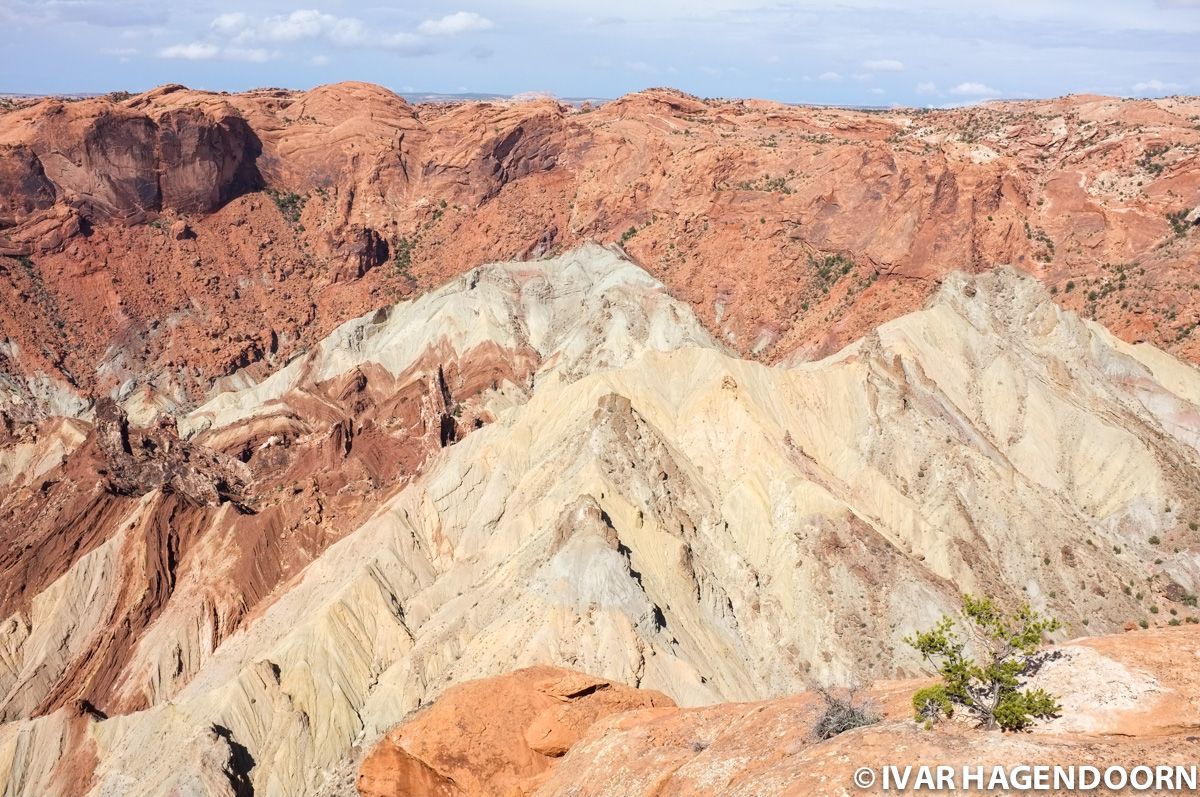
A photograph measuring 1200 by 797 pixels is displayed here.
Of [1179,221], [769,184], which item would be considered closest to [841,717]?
[1179,221]

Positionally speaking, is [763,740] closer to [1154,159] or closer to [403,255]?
[403,255]

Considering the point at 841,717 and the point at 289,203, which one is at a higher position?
the point at 289,203

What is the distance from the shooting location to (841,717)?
53.3 ft

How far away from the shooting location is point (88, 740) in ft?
109

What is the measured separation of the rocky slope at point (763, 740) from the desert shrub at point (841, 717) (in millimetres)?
229

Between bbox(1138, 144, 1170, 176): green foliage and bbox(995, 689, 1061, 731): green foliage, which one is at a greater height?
bbox(1138, 144, 1170, 176): green foliage

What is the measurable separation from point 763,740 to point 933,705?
3.00m

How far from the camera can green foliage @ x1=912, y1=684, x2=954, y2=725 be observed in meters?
15.6

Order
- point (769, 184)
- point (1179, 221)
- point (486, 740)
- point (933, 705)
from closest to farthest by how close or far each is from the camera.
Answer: point (933, 705)
point (486, 740)
point (1179, 221)
point (769, 184)

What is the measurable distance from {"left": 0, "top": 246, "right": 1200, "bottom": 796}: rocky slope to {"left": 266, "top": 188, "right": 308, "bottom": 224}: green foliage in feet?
120

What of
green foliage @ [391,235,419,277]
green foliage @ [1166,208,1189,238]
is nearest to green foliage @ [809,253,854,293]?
green foliage @ [1166,208,1189,238]

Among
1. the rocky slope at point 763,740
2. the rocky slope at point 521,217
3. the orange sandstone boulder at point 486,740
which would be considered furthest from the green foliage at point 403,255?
the rocky slope at point 763,740

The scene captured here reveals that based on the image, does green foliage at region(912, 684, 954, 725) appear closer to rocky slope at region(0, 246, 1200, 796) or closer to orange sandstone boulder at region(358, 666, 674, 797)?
orange sandstone boulder at region(358, 666, 674, 797)

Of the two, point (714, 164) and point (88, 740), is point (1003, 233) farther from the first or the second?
point (88, 740)
